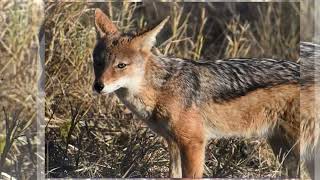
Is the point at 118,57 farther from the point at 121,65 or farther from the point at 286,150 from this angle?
the point at 286,150

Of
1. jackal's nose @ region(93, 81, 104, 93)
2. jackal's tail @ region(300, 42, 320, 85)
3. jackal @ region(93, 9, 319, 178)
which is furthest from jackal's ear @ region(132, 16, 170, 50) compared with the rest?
jackal's tail @ region(300, 42, 320, 85)

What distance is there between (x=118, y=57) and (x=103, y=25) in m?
0.38

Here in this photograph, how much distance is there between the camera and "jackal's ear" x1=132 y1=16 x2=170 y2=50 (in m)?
5.45

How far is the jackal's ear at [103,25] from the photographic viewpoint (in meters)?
5.59

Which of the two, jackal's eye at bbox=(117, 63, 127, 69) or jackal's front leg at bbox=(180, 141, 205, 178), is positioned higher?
jackal's eye at bbox=(117, 63, 127, 69)

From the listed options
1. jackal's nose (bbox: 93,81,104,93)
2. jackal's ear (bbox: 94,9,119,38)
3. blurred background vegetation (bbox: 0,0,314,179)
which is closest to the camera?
jackal's nose (bbox: 93,81,104,93)

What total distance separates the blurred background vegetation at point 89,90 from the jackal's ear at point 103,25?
0.16m

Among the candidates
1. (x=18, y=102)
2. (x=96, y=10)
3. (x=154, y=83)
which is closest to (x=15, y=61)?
(x=18, y=102)

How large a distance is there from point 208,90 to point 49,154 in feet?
4.11

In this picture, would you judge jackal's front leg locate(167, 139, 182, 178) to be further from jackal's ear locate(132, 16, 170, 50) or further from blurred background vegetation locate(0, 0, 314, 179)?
jackal's ear locate(132, 16, 170, 50)

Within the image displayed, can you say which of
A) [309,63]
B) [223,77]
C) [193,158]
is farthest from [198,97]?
[309,63]

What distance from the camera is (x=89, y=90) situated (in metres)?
5.83

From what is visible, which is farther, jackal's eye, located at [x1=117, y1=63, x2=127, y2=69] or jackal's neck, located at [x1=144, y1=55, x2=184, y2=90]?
jackal's neck, located at [x1=144, y1=55, x2=184, y2=90]

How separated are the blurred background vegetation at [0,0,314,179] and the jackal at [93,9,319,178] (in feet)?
0.74
